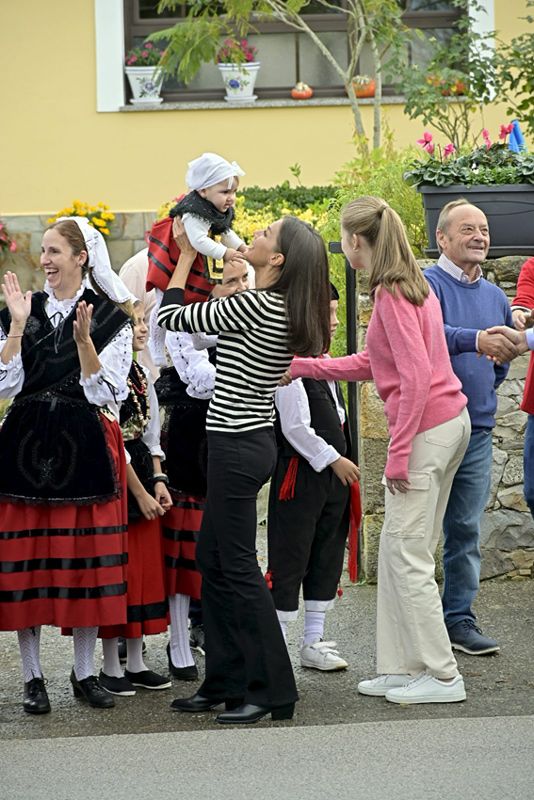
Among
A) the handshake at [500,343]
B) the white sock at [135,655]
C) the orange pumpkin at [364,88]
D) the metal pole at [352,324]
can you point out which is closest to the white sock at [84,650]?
the white sock at [135,655]

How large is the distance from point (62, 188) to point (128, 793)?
440 inches

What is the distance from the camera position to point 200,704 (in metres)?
5.23

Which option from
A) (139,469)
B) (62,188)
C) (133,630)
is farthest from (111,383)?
(62,188)

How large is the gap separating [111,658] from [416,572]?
4.25 feet

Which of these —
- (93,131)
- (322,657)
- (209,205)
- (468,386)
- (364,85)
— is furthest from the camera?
(93,131)

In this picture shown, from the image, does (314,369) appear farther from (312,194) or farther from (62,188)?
(62,188)

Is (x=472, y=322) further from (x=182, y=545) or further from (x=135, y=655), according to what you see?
(x=135, y=655)

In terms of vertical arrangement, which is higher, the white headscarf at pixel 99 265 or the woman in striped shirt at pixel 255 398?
the white headscarf at pixel 99 265

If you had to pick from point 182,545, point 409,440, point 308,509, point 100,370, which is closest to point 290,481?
point 308,509

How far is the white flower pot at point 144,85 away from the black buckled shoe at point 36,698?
1004 centimetres

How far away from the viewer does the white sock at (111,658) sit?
5578 millimetres

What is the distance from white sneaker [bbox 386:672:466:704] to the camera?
5262 mm

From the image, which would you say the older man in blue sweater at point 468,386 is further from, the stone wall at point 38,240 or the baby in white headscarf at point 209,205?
the stone wall at point 38,240

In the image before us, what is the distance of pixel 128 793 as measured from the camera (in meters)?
4.31
